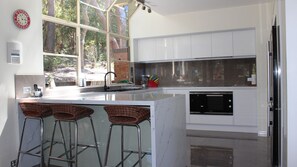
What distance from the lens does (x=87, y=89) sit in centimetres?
432

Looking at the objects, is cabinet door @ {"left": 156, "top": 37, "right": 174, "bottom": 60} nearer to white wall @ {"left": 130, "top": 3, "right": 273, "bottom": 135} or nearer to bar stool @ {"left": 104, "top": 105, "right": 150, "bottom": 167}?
white wall @ {"left": 130, "top": 3, "right": 273, "bottom": 135}

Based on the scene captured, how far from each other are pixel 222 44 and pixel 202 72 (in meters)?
0.88

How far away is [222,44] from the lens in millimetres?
5316

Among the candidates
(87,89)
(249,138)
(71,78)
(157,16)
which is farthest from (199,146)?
(157,16)

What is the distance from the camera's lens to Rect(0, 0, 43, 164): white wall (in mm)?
2798

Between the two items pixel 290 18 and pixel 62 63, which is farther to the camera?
pixel 62 63

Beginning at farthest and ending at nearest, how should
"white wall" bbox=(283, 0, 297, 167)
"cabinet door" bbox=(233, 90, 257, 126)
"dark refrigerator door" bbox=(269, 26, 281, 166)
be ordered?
"cabinet door" bbox=(233, 90, 257, 126), "dark refrigerator door" bbox=(269, 26, 281, 166), "white wall" bbox=(283, 0, 297, 167)

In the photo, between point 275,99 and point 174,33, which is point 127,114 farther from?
point 174,33

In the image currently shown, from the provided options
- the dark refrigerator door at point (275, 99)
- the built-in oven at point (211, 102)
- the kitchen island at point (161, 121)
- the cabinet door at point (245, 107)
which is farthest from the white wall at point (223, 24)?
the kitchen island at point (161, 121)

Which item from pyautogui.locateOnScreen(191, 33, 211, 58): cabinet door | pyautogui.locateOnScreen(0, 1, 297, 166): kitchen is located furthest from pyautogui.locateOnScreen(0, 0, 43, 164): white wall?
pyautogui.locateOnScreen(191, 33, 211, 58): cabinet door

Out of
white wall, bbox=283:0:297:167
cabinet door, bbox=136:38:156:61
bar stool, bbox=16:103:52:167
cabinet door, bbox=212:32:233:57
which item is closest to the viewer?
white wall, bbox=283:0:297:167

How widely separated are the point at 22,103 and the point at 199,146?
8.92 feet

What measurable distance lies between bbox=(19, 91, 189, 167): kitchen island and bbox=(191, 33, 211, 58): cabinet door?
8.90ft

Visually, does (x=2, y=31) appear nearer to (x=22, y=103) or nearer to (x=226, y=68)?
(x=22, y=103)
